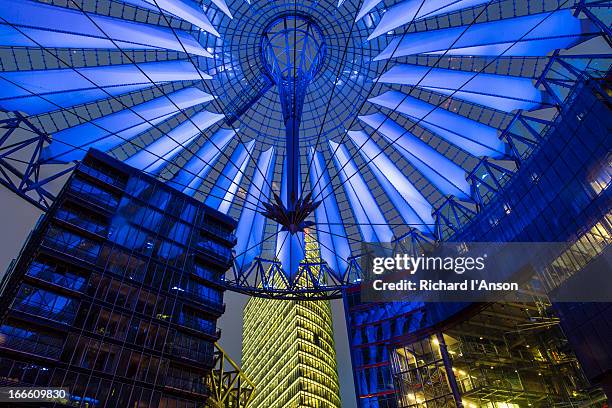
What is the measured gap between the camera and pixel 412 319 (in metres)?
39.8

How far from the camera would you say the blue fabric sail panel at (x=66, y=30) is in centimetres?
1970

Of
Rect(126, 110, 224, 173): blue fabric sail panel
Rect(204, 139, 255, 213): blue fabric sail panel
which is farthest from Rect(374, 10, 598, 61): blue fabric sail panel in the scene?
Rect(204, 139, 255, 213): blue fabric sail panel

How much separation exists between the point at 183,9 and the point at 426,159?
19.1 m

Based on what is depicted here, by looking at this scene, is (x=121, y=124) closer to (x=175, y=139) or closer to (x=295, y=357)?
(x=175, y=139)

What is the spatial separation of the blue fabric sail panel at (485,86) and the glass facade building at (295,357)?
41569mm

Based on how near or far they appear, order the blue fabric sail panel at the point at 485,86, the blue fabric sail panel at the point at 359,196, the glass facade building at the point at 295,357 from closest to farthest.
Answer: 1. the blue fabric sail panel at the point at 485,86
2. the blue fabric sail panel at the point at 359,196
3. the glass facade building at the point at 295,357

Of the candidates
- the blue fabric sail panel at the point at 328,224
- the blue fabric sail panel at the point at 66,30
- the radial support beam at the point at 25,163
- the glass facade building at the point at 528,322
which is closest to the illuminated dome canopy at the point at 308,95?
the blue fabric sail panel at the point at 66,30

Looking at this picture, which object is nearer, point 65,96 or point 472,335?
point 65,96

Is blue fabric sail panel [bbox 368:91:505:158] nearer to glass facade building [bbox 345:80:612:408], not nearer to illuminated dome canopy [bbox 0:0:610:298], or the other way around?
illuminated dome canopy [bbox 0:0:610:298]

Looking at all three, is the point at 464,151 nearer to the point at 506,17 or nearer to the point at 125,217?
the point at 506,17

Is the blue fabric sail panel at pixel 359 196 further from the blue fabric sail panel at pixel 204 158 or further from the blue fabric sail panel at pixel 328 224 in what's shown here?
the blue fabric sail panel at pixel 204 158

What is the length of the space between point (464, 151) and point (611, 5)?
12.5m

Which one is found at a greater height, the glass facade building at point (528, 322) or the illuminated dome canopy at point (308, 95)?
the illuminated dome canopy at point (308, 95)

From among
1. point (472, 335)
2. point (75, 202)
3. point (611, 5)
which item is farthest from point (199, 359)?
point (611, 5)
